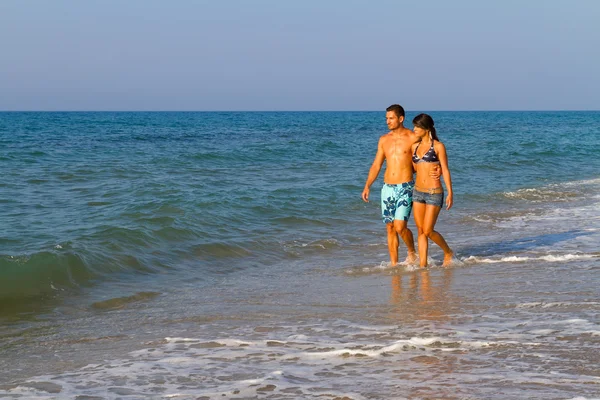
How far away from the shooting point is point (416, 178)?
7.54 metres

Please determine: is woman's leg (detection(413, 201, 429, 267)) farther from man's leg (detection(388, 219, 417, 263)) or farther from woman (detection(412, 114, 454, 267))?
man's leg (detection(388, 219, 417, 263))

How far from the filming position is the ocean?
13.8 ft

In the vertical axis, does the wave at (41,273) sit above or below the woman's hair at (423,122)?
below

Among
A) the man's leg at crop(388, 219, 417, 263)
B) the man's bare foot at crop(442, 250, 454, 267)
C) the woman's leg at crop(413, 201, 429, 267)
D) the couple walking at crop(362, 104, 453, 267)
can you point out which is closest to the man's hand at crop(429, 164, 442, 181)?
the couple walking at crop(362, 104, 453, 267)

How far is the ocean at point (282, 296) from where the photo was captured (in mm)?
4219

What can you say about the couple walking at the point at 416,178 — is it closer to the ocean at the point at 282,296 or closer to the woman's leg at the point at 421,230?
the woman's leg at the point at 421,230

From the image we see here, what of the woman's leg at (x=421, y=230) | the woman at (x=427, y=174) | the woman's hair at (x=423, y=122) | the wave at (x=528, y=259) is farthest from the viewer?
the wave at (x=528, y=259)

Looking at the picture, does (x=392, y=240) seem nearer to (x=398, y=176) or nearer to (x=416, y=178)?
(x=398, y=176)

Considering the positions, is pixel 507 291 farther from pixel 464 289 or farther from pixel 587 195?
pixel 587 195

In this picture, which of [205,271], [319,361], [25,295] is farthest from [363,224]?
[319,361]

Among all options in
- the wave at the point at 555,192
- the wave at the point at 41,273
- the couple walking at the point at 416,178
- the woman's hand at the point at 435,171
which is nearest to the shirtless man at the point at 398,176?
the couple walking at the point at 416,178

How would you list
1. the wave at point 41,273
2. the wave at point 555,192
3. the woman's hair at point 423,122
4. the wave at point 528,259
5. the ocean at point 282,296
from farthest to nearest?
the wave at point 555,192 → the wave at point 528,259 → the woman's hair at point 423,122 → the wave at point 41,273 → the ocean at point 282,296

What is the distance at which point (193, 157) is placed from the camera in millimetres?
23453

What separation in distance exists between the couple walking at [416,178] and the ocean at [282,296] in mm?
487
